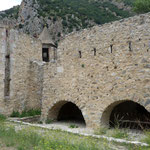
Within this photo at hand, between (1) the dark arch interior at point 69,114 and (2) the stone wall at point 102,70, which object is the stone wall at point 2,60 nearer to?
(2) the stone wall at point 102,70

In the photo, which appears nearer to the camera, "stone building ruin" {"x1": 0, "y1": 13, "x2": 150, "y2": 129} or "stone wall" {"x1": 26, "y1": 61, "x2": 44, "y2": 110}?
"stone building ruin" {"x1": 0, "y1": 13, "x2": 150, "y2": 129}

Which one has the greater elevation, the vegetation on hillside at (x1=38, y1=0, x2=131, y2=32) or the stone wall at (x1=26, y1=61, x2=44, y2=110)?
the vegetation on hillside at (x1=38, y1=0, x2=131, y2=32)

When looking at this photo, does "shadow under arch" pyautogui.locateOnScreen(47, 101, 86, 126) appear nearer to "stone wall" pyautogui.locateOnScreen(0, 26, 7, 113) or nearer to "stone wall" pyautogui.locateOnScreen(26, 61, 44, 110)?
"stone wall" pyautogui.locateOnScreen(26, 61, 44, 110)

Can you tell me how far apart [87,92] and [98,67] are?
4.22 ft

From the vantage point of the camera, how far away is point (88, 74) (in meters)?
8.67

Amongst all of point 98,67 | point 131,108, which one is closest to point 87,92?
point 98,67

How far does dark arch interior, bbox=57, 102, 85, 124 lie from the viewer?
11.6 m

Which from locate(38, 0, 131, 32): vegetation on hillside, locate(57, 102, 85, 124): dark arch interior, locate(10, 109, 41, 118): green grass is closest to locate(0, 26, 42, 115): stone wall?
locate(10, 109, 41, 118): green grass

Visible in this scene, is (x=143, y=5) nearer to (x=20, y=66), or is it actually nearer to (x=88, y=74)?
(x=20, y=66)

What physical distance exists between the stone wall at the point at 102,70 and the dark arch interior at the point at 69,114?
1.45 meters

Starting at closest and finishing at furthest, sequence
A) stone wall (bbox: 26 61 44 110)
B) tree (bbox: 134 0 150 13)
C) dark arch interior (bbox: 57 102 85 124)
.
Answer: dark arch interior (bbox: 57 102 85 124), stone wall (bbox: 26 61 44 110), tree (bbox: 134 0 150 13)

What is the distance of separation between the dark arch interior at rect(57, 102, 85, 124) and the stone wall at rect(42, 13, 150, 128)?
4.77 ft

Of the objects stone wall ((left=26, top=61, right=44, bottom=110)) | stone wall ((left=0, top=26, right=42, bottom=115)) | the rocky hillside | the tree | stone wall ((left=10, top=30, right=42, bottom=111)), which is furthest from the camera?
the rocky hillside

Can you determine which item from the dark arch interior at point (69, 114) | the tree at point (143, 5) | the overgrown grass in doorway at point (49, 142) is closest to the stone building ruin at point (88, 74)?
the dark arch interior at point (69, 114)
